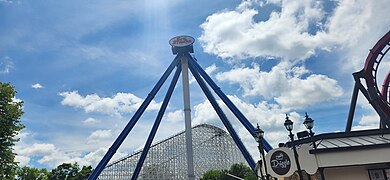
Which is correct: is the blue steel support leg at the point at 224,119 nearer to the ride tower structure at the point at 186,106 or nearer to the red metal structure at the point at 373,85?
the ride tower structure at the point at 186,106

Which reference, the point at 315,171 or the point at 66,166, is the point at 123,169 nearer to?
the point at 66,166

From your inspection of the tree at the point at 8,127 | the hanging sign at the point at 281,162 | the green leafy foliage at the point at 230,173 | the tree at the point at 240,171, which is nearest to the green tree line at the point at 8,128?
the tree at the point at 8,127

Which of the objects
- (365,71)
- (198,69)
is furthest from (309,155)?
(198,69)

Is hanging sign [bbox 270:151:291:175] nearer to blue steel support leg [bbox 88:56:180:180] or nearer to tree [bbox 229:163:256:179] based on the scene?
blue steel support leg [bbox 88:56:180:180]

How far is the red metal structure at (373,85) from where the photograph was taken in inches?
777

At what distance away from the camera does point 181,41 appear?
38.0m

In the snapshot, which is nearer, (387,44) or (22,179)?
(387,44)

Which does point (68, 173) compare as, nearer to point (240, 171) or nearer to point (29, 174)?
point (29, 174)

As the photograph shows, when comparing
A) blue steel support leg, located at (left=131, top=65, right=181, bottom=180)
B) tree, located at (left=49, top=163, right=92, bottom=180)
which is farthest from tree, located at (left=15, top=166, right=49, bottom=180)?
blue steel support leg, located at (left=131, top=65, right=181, bottom=180)

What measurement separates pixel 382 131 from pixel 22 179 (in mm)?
37951

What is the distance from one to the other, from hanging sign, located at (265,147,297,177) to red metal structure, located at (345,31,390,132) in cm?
1124

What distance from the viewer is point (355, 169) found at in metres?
11.8

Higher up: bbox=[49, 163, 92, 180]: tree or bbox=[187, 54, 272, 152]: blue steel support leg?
bbox=[187, 54, 272, 152]: blue steel support leg

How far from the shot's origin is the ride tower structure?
108ft
